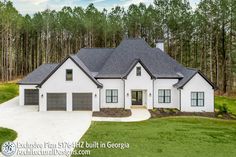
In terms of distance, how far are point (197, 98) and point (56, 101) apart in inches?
523

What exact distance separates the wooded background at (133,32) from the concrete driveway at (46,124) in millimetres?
26626

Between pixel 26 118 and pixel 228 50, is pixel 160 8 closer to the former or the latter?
pixel 228 50

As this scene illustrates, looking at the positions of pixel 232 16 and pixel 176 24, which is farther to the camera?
pixel 176 24

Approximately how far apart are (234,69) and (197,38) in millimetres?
12755

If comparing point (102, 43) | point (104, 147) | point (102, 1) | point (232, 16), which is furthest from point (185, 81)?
point (102, 1)

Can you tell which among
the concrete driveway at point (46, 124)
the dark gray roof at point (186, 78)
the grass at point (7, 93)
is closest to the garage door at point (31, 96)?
the concrete driveway at point (46, 124)

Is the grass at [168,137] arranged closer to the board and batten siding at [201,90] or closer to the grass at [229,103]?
the board and batten siding at [201,90]

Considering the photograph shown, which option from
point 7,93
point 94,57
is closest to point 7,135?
point 94,57

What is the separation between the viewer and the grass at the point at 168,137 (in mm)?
11812

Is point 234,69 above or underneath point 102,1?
underneath

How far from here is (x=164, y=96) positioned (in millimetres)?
25953

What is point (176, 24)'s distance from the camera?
46969 mm

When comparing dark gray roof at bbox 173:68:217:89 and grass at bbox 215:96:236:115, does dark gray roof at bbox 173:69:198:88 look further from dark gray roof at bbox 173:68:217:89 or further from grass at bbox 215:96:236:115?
grass at bbox 215:96:236:115

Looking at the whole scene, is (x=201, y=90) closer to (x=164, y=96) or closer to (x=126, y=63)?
(x=164, y=96)
